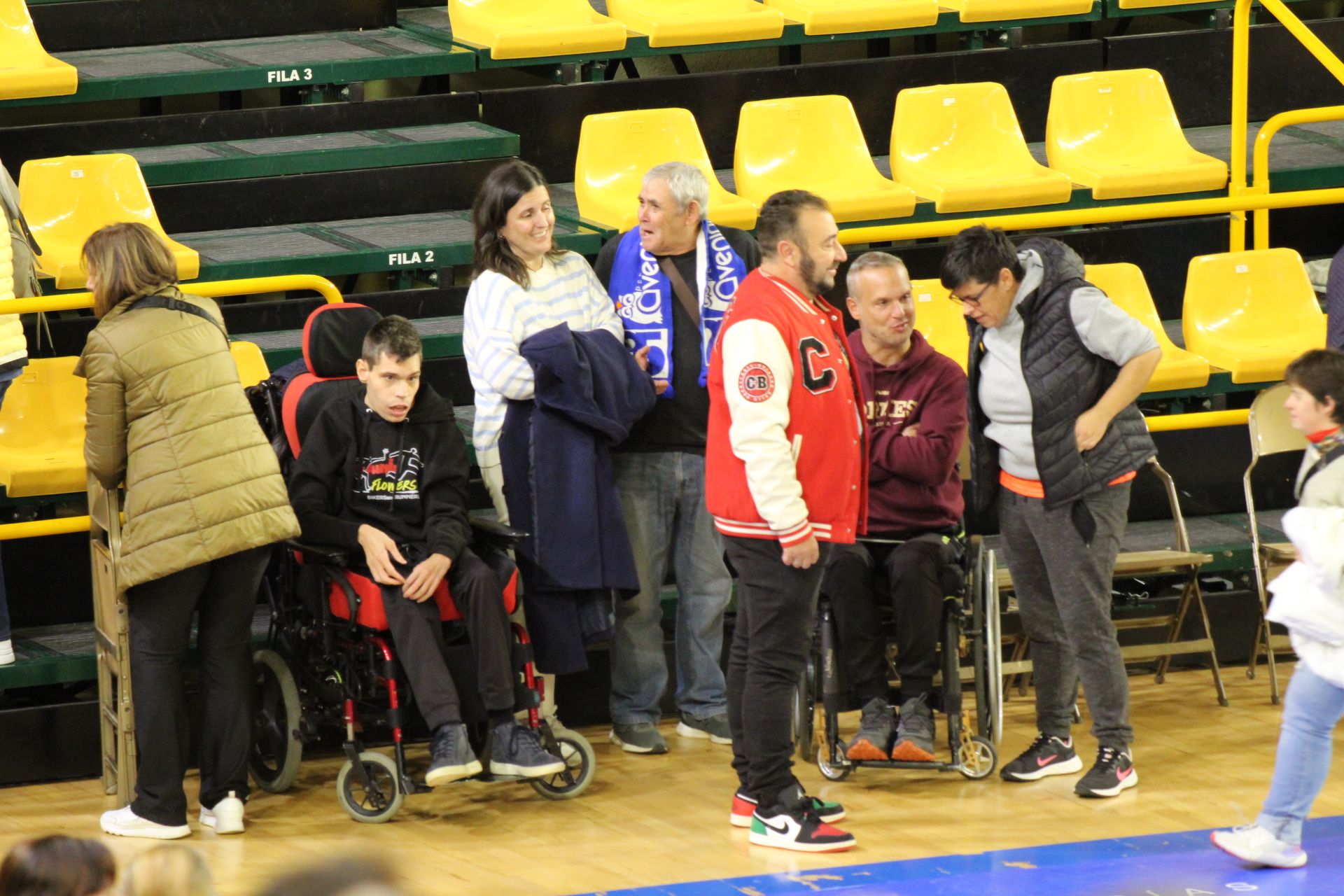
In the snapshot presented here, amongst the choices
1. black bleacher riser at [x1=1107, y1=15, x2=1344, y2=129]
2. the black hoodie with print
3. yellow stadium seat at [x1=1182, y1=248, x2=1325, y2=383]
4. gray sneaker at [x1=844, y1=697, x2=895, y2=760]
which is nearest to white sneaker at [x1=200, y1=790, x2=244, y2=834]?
the black hoodie with print

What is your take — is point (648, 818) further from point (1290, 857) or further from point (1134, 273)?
point (1134, 273)

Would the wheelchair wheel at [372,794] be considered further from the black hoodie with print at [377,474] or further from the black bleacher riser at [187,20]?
the black bleacher riser at [187,20]

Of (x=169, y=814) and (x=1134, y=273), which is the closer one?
(x=169, y=814)

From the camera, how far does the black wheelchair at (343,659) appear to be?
4965 mm

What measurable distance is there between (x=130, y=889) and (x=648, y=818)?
3049 mm

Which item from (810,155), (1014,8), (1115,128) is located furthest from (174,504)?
(1014,8)

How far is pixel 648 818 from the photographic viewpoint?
5.00 metres

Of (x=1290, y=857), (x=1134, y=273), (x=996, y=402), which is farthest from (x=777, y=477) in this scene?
(x=1134, y=273)

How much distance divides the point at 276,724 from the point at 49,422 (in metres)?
1.20

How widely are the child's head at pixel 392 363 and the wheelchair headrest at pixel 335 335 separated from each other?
0.15 metres

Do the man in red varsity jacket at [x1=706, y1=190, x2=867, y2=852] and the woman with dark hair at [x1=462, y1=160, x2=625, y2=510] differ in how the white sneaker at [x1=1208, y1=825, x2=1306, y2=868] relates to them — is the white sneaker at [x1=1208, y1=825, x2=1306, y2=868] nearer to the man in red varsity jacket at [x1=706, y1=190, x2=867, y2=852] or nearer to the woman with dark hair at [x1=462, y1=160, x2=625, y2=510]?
the man in red varsity jacket at [x1=706, y1=190, x2=867, y2=852]

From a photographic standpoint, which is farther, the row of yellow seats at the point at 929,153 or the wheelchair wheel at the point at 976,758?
A: the row of yellow seats at the point at 929,153

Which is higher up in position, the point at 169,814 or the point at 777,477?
the point at 777,477

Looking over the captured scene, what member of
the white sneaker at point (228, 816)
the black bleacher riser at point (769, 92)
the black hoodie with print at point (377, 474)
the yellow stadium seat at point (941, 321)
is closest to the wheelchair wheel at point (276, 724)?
the white sneaker at point (228, 816)
